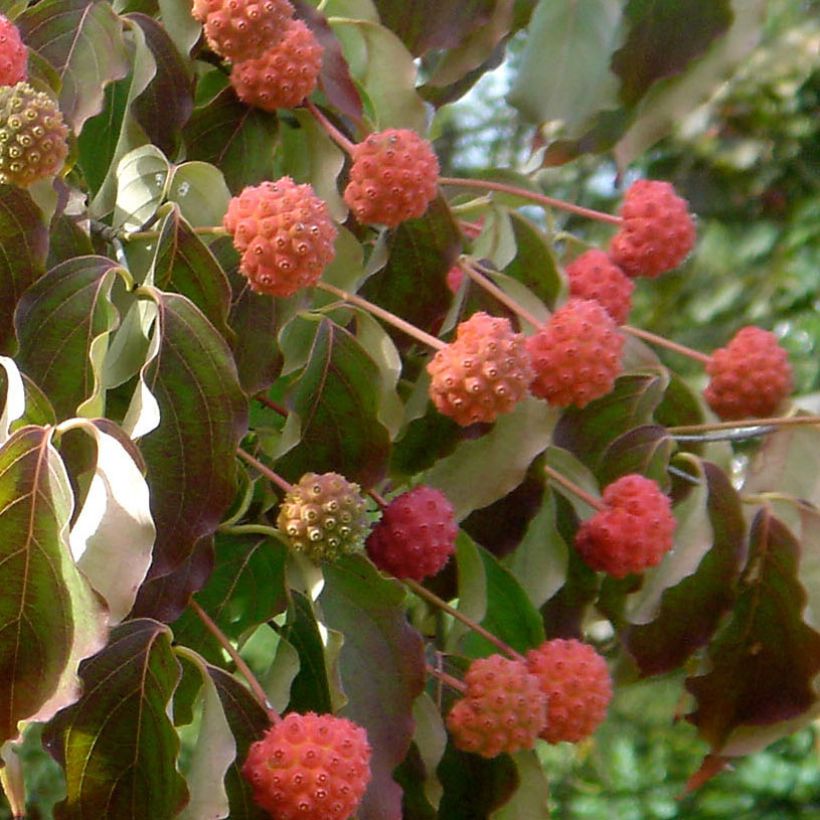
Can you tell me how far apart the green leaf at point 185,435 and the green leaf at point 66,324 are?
33 mm

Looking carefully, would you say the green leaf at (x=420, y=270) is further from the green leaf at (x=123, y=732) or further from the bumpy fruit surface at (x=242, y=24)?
the green leaf at (x=123, y=732)

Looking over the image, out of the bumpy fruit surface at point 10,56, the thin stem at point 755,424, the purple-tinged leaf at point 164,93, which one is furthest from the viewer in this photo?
the thin stem at point 755,424

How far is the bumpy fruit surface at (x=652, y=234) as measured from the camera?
0.91 m

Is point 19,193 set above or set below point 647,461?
above

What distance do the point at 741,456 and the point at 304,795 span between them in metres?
1.46

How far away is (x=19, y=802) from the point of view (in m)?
0.75

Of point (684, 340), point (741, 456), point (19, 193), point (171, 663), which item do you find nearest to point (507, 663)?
point (171, 663)

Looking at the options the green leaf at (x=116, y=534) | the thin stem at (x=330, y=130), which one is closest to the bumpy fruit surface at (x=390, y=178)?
the thin stem at (x=330, y=130)

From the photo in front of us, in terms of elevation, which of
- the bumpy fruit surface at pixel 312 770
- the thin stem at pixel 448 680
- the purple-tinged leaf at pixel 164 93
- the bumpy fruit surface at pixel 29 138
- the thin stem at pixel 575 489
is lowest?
the thin stem at pixel 448 680

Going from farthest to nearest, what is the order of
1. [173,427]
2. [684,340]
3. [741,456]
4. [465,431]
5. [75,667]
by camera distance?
[684,340] → [741,456] → [465,431] → [173,427] → [75,667]

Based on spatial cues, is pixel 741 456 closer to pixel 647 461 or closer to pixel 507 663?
pixel 647 461

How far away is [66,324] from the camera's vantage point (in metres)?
0.68

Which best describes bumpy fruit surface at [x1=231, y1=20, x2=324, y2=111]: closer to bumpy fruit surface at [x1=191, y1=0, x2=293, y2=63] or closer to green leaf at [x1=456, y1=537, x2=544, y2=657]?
bumpy fruit surface at [x1=191, y1=0, x2=293, y2=63]

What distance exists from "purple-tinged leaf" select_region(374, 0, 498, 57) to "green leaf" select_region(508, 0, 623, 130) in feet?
0.14
